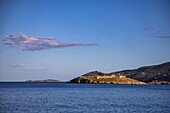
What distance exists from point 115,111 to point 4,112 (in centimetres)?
2371

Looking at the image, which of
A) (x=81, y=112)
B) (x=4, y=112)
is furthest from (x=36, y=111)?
(x=81, y=112)

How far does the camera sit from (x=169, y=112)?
163 feet

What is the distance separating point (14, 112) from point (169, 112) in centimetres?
3275

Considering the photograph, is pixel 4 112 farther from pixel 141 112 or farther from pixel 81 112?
pixel 141 112

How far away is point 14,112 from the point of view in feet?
163

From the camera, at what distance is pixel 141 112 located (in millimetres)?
50531

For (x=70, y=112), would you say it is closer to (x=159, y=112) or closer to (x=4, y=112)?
(x=4, y=112)

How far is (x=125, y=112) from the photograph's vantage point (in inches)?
1976

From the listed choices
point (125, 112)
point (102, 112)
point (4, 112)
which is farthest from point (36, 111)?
point (125, 112)

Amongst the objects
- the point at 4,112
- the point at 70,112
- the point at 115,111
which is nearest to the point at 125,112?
the point at 115,111

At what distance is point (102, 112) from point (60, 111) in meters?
9.07

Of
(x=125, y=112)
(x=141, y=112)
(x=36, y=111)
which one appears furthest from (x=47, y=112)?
(x=141, y=112)

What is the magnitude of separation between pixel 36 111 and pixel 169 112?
28.4 metres

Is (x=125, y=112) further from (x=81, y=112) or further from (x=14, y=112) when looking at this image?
(x=14, y=112)
